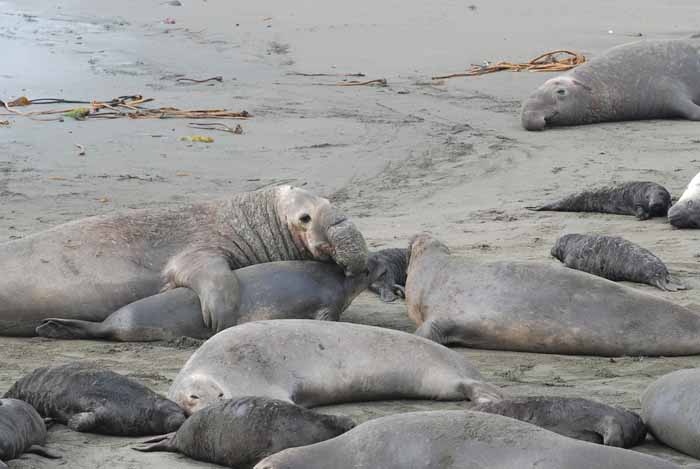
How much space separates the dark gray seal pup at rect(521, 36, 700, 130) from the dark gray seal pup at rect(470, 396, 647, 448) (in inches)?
333

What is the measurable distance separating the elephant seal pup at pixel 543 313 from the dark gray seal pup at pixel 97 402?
1.84 metres

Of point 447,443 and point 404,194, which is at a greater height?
point 447,443

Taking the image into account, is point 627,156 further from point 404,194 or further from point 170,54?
point 170,54

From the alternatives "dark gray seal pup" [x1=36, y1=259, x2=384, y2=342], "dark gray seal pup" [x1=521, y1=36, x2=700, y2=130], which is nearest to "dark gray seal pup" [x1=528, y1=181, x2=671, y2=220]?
"dark gray seal pup" [x1=36, y1=259, x2=384, y2=342]

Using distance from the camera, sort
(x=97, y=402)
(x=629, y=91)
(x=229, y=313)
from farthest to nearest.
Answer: (x=629, y=91), (x=229, y=313), (x=97, y=402)

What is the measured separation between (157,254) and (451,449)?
156 inches

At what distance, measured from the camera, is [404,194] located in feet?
34.9

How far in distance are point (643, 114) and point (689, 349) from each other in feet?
25.6

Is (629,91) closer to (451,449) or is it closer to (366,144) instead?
(366,144)

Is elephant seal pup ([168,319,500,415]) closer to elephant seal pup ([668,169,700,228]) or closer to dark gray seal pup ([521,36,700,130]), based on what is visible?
elephant seal pup ([668,169,700,228])

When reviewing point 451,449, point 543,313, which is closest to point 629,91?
point 543,313

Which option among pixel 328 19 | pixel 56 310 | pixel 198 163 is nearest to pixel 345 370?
pixel 56 310

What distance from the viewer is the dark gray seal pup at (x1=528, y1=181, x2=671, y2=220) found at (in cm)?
926

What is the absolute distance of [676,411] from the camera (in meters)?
4.70
